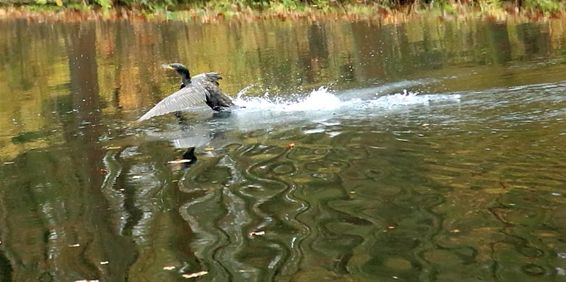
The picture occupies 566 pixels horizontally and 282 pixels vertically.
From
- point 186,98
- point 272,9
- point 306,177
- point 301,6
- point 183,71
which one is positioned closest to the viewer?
point 306,177

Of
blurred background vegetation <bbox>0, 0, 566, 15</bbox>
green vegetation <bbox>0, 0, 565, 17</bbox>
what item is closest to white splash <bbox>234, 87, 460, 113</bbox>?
green vegetation <bbox>0, 0, 565, 17</bbox>

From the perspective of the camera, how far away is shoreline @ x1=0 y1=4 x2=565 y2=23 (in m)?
21.7

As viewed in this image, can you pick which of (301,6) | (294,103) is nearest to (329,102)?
(294,103)

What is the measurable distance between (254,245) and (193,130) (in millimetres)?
4428

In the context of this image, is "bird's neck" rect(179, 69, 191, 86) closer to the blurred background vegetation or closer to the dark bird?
the dark bird

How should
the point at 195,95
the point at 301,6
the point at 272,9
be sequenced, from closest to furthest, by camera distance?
the point at 195,95 → the point at 272,9 → the point at 301,6

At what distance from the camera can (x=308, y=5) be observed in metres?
26.6

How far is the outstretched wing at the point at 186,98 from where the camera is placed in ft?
32.7

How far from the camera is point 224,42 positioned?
1992 centimetres

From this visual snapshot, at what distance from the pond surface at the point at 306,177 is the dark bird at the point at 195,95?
21 centimetres

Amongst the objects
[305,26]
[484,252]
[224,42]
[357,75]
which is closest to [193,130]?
[357,75]

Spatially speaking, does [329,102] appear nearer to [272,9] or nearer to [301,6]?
[272,9]

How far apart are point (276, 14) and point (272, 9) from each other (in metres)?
1.24

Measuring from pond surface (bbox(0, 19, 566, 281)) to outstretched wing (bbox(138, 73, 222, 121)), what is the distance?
233 millimetres
